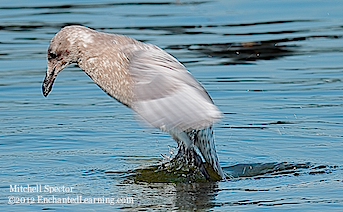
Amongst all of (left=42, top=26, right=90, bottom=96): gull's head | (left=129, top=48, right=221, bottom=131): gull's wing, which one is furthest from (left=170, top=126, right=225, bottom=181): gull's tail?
(left=42, top=26, right=90, bottom=96): gull's head

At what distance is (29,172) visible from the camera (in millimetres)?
6719

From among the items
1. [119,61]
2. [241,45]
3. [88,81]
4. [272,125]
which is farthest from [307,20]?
[119,61]

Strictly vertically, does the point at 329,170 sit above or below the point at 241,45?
below

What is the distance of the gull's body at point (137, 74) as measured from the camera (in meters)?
5.66

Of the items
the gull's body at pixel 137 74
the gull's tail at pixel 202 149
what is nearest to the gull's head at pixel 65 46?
the gull's body at pixel 137 74

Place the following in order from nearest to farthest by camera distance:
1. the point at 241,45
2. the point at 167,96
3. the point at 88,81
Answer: the point at 167,96
the point at 88,81
the point at 241,45

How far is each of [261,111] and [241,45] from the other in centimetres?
302

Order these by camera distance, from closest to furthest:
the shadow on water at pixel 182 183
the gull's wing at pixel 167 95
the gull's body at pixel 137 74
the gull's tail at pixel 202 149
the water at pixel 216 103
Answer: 1. the gull's wing at pixel 167 95
2. the gull's body at pixel 137 74
3. the shadow on water at pixel 182 183
4. the water at pixel 216 103
5. the gull's tail at pixel 202 149

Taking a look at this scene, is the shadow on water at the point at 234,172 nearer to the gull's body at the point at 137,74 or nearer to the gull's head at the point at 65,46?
the gull's body at the point at 137,74

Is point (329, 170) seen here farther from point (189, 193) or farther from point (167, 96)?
point (167, 96)

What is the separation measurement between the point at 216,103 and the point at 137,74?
305cm

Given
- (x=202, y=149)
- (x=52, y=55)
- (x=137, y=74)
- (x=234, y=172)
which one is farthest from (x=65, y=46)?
(x=234, y=172)

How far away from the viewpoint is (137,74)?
600 cm

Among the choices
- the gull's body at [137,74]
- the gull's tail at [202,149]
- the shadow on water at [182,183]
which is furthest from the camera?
the gull's tail at [202,149]
